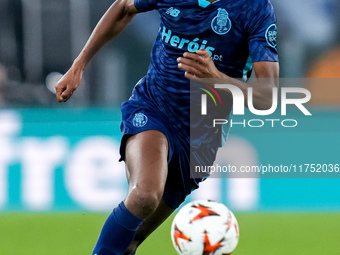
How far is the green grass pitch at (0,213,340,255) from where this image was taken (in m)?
5.53

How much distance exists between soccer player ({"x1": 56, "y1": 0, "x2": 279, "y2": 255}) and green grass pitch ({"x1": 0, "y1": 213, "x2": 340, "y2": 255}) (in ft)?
4.83

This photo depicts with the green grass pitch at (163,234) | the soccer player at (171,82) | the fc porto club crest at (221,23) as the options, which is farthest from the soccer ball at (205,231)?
the green grass pitch at (163,234)

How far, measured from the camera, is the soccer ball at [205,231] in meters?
3.98

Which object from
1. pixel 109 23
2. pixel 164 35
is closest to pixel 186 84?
pixel 164 35

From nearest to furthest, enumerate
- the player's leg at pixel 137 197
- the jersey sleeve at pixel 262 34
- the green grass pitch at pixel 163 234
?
the player's leg at pixel 137 197 → the jersey sleeve at pixel 262 34 → the green grass pitch at pixel 163 234

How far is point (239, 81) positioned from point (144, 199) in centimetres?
81

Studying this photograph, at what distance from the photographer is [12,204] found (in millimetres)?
7098

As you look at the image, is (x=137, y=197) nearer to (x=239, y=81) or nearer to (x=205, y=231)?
(x=205, y=231)

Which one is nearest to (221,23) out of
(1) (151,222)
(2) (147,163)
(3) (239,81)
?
(3) (239,81)

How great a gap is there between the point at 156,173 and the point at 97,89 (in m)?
4.32

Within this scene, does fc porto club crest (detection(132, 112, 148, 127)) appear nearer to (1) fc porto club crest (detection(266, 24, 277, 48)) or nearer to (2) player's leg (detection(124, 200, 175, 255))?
(2) player's leg (detection(124, 200, 175, 255))

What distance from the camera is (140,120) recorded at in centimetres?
402

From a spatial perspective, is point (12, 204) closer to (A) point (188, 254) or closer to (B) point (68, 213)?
(B) point (68, 213)

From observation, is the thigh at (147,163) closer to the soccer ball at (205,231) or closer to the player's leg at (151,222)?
the soccer ball at (205,231)
